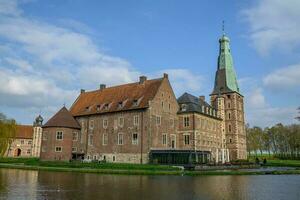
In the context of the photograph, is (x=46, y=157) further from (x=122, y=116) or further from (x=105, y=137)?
(x=122, y=116)

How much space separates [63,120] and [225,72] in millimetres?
37368

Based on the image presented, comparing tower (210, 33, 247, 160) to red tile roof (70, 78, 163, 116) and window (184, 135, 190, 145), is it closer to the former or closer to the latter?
window (184, 135, 190, 145)

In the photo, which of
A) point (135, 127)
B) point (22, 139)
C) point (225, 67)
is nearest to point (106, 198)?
point (135, 127)

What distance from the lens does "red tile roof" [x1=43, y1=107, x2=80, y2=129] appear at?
184 feet

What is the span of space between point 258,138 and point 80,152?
69.5 meters

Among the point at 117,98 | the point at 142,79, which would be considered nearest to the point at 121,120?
the point at 117,98

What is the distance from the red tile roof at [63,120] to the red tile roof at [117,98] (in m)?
2.47

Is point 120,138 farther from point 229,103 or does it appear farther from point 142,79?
point 229,103

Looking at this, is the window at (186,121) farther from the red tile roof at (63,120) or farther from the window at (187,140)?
the red tile roof at (63,120)

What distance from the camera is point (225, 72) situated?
7312 cm

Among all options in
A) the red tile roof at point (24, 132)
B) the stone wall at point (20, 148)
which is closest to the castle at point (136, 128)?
the red tile roof at point (24, 132)

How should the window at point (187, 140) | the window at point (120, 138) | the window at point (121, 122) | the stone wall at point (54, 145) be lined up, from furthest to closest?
the window at point (187, 140)
the stone wall at point (54, 145)
the window at point (121, 122)
the window at point (120, 138)

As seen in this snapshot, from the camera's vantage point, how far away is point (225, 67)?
242 ft

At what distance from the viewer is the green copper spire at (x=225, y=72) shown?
7243 cm
